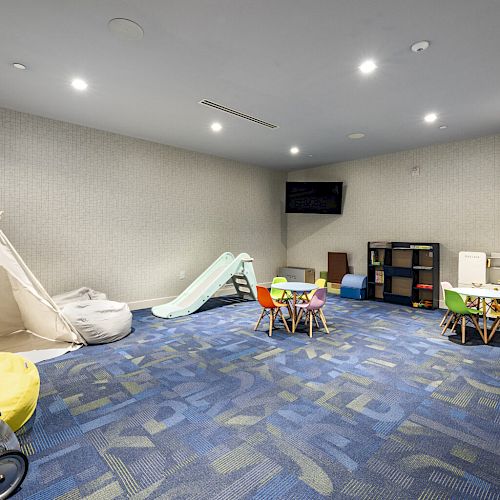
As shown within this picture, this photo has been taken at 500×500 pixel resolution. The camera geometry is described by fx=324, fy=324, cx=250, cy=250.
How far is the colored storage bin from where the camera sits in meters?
7.36

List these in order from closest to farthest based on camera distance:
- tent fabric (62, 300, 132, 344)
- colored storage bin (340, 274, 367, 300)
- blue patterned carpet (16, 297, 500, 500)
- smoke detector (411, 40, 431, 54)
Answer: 1. blue patterned carpet (16, 297, 500, 500)
2. smoke detector (411, 40, 431, 54)
3. tent fabric (62, 300, 132, 344)
4. colored storage bin (340, 274, 367, 300)

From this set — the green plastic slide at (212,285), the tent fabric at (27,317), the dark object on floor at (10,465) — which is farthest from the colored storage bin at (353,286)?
the dark object on floor at (10,465)

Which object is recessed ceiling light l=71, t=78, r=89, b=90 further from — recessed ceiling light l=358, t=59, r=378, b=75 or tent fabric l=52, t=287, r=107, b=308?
recessed ceiling light l=358, t=59, r=378, b=75

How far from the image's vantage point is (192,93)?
4262 millimetres

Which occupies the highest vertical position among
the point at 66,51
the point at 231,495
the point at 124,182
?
the point at 66,51

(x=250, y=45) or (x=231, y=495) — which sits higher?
(x=250, y=45)

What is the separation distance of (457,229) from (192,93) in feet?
18.4

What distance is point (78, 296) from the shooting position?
17.5 feet

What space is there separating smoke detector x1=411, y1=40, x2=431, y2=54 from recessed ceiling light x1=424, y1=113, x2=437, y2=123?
2.02 metres

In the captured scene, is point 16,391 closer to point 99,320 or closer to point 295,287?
point 99,320

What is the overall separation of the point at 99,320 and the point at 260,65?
376 centimetres

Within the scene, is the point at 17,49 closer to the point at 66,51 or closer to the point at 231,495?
the point at 66,51

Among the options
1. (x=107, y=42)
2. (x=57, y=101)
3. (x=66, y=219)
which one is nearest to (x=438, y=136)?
(x=107, y=42)

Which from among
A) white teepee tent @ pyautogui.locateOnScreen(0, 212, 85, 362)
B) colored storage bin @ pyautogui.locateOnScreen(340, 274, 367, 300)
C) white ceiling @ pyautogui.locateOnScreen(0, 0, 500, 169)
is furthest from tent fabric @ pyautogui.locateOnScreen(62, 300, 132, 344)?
colored storage bin @ pyautogui.locateOnScreen(340, 274, 367, 300)
